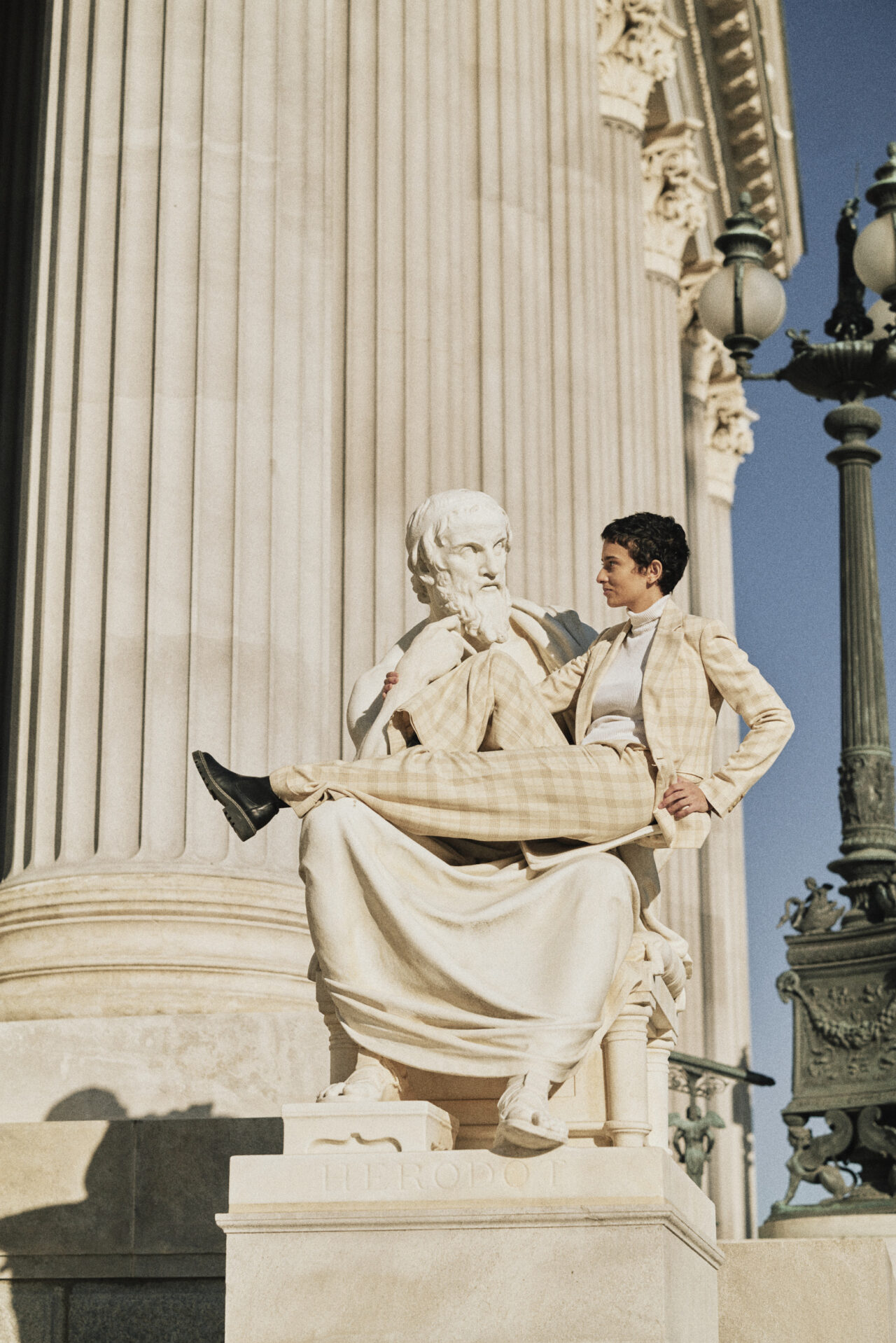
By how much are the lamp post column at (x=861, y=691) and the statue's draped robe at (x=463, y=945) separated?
6516mm

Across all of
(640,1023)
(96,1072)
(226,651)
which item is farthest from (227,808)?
(226,651)

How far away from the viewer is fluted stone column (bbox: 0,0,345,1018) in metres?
9.25

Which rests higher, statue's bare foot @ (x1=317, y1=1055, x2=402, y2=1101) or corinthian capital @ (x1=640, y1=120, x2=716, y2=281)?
corinthian capital @ (x1=640, y1=120, x2=716, y2=281)

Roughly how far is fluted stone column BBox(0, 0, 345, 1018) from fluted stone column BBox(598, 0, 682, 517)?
7374mm

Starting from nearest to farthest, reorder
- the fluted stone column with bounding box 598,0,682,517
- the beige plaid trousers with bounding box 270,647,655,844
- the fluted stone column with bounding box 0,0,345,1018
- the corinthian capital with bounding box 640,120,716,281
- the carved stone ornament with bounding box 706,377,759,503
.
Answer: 1. the beige plaid trousers with bounding box 270,647,655,844
2. the fluted stone column with bounding box 0,0,345,1018
3. the fluted stone column with bounding box 598,0,682,517
4. the corinthian capital with bounding box 640,120,716,281
5. the carved stone ornament with bounding box 706,377,759,503

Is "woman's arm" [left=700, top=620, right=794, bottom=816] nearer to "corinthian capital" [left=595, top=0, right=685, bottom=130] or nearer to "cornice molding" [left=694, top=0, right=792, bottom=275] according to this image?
"corinthian capital" [left=595, top=0, right=685, bottom=130]

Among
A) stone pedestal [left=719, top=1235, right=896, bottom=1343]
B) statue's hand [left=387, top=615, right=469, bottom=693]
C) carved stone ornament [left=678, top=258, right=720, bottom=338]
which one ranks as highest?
carved stone ornament [left=678, top=258, right=720, bottom=338]

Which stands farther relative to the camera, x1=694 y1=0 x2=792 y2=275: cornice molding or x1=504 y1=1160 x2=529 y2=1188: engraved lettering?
x1=694 y1=0 x2=792 y2=275: cornice molding

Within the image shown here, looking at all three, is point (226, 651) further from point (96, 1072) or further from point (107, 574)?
point (96, 1072)

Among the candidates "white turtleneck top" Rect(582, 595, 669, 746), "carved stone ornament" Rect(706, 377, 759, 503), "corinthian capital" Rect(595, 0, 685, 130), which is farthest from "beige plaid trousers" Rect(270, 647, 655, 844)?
"carved stone ornament" Rect(706, 377, 759, 503)

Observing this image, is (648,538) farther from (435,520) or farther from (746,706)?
(435,520)

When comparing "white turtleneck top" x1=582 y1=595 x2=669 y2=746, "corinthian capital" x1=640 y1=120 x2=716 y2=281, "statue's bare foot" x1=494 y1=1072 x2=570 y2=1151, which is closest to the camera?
"statue's bare foot" x1=494 y1=1072 x2=570 y2=1151

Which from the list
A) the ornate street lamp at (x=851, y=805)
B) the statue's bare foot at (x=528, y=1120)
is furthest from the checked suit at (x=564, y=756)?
the ornate street lamp at (x=851, y=805)

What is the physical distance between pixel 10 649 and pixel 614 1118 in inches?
321
